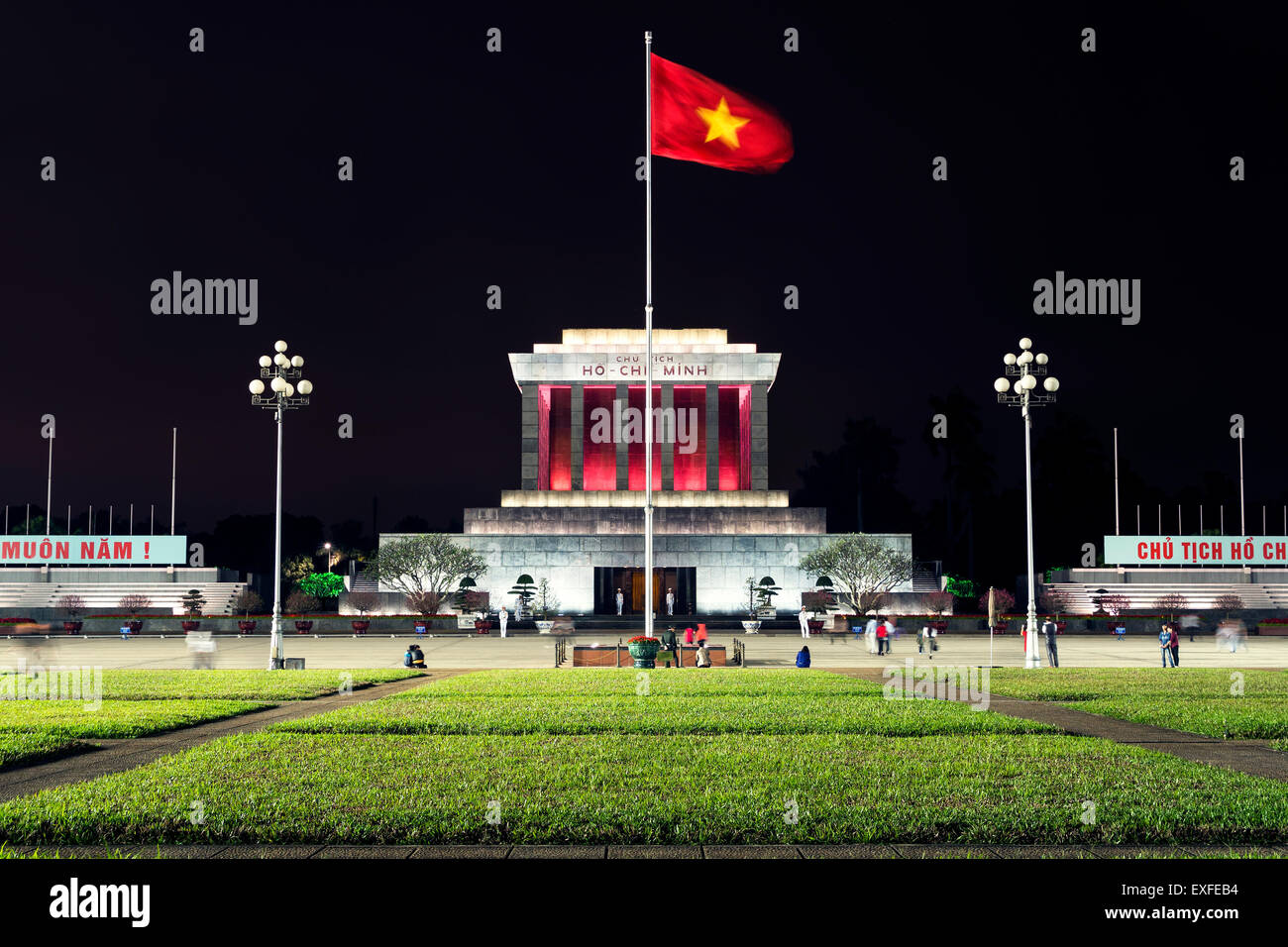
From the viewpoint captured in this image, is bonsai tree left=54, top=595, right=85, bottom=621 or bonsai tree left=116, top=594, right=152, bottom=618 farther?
bonsai tree left=116, top=594, right=152, bottom=618

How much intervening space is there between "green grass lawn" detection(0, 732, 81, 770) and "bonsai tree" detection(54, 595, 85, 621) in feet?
161

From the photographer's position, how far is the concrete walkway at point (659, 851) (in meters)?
7.86

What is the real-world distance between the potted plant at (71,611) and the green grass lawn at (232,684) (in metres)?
33.3

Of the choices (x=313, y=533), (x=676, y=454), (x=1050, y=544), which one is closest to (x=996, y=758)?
(x=676, y=454)

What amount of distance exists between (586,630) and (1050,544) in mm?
53714

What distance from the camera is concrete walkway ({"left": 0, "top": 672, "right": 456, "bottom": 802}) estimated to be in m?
11.0

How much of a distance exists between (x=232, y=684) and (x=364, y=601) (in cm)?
4259

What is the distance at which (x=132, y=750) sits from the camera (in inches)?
519

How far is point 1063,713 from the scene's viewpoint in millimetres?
17406

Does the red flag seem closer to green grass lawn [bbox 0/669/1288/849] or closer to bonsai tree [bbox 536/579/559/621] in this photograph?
green grass lawn [bbox 0/669/1288/849]

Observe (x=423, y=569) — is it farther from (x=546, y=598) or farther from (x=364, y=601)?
(x=546, y=598)

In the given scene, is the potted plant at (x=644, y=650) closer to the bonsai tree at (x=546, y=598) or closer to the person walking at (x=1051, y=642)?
the person walking at (x=1051, y=642)

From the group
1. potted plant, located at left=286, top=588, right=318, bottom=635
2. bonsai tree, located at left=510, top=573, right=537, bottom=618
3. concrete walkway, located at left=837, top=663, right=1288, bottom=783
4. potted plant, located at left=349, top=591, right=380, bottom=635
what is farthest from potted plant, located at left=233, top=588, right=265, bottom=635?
concrete walkway, located at left=837, top=663, right=1288, bottom=783
